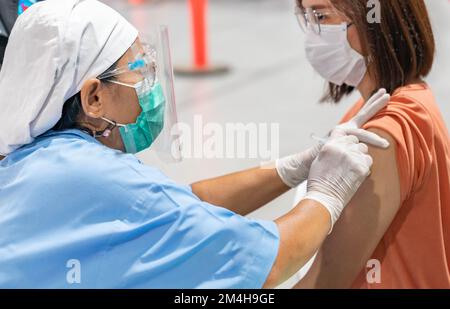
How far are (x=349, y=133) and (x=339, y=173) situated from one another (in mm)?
126

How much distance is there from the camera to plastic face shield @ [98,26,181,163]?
1.48 meters

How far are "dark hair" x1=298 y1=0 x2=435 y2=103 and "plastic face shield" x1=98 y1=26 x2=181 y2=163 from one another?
18.4 inches

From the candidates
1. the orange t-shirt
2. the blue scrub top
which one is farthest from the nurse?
the orange t-shirt

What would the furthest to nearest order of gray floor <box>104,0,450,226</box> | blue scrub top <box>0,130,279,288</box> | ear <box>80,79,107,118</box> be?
gray floor <box>104,0,450,226</box> → ear <box>80,79,107,118</box> → blue scrub top <box>0,130,279,288</box>

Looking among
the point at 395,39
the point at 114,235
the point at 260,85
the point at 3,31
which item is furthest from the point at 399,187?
the point at 260,85

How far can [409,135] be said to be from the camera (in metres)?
1.55

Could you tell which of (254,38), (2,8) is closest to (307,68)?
(254,38)

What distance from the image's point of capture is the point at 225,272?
1.32 metres

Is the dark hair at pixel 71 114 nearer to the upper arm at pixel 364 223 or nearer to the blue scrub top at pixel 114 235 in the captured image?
the blue scrub top at pixel 114 235

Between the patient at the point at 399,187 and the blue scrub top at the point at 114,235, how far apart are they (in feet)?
1.03

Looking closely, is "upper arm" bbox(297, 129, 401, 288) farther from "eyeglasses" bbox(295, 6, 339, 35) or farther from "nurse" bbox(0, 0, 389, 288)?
"eyeglasses" bbox(295, 6, 339, 35)

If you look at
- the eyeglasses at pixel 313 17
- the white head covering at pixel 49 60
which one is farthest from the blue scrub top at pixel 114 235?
the eyeglasses at pixel 313 17

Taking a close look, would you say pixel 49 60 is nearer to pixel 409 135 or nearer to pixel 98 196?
pixel 98 196

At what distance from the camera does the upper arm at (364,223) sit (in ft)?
5.03
